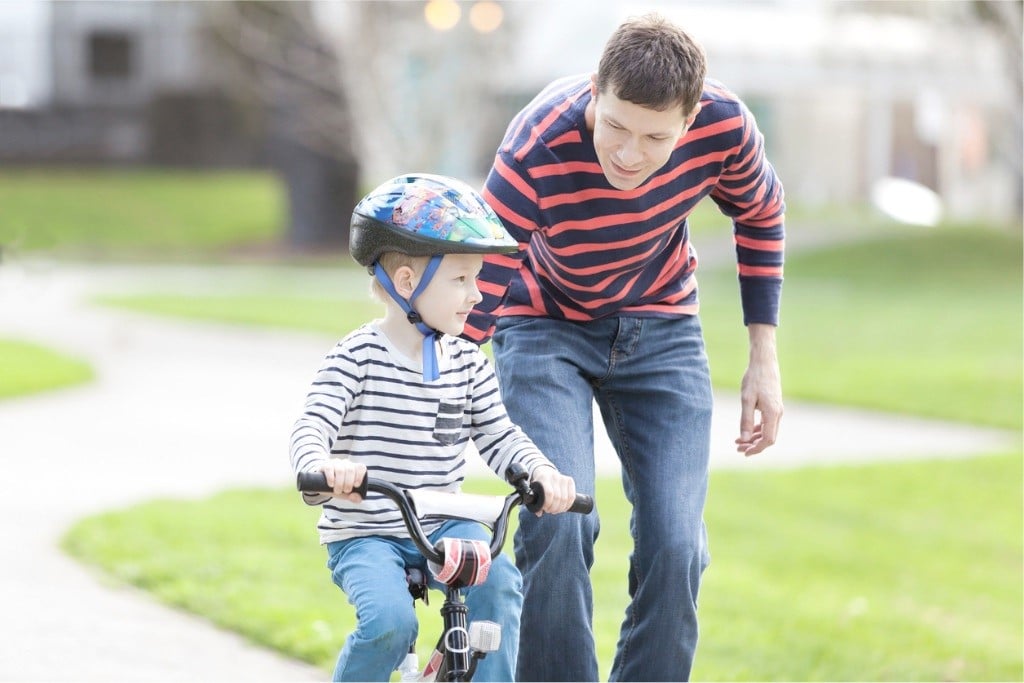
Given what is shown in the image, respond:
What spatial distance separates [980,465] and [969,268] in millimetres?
17183

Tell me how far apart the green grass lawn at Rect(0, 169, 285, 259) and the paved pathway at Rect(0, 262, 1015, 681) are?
1053cm

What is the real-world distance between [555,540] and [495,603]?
380 millimetres

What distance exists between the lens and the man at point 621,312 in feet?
11.3

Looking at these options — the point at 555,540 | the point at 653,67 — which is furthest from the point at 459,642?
the point at 653,67

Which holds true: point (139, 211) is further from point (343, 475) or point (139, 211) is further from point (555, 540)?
point (343, 475)

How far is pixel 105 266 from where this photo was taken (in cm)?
2584

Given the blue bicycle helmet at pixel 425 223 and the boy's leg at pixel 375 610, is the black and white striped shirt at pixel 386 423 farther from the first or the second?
the blue bicycle helmet at pixel 425 223

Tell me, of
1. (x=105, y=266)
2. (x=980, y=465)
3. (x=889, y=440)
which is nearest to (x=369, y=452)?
(x=980, y=465)

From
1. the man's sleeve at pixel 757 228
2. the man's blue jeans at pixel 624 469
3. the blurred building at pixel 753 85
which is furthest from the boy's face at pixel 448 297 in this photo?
the blurred building at pixel 753 85

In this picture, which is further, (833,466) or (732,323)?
(732,323)

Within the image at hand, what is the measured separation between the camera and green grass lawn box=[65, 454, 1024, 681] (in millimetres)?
5695

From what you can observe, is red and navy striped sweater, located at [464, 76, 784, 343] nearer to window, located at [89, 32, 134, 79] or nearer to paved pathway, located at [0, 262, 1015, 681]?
paved pathway, located at [0, 262, 1015, 681]

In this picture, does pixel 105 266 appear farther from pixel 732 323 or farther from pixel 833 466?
pixel 833 466

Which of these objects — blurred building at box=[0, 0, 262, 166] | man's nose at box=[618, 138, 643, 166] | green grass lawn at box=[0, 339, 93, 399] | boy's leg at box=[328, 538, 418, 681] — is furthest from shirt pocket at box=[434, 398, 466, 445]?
blurred building at box=[0, 0, 262, 166]
